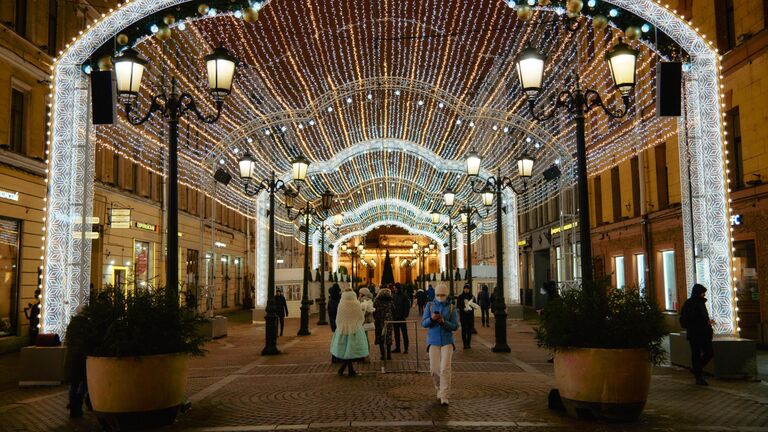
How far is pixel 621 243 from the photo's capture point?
28359 mm

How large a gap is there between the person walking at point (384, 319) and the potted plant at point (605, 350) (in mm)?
7166

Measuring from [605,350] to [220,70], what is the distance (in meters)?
6.50

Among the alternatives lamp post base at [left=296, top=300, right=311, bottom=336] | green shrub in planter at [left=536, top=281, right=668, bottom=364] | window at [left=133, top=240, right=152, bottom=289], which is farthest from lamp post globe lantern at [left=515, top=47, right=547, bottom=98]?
window at [left=133, top=240, right=152, bottom=289]

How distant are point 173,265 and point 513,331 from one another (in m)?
15.8

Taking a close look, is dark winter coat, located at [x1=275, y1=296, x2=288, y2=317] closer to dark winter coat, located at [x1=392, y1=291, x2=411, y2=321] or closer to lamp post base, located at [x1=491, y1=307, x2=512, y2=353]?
dark winter coat, located at [x1=392, y1=291, x2=411, y2=321]

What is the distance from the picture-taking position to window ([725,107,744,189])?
19062mm

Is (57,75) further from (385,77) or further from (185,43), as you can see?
(185,43)

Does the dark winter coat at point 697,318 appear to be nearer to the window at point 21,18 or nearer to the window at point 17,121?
the window at point 17,121

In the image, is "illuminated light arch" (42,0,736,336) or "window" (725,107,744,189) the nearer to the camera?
"illuminated light arch" (42,0,736,336)

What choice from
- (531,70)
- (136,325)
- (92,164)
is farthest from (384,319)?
(136,325)

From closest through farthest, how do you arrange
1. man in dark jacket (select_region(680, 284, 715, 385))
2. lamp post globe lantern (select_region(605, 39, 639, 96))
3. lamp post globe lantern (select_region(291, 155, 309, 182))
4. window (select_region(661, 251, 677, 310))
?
lamp post globe lantern (select_region(605, 39, 639, 96)) → man in dark jacket (select_region(680, 284, 715, 385)) → lamp post globe lantern (select_region(291, 155, 309, 182)) → window (select_region(661, 251, 677, 310))

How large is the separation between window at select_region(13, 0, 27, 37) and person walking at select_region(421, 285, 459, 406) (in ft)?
50.9

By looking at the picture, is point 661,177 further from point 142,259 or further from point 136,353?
point 136,353

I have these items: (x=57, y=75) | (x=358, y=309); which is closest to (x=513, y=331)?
(x=358, y=309)
